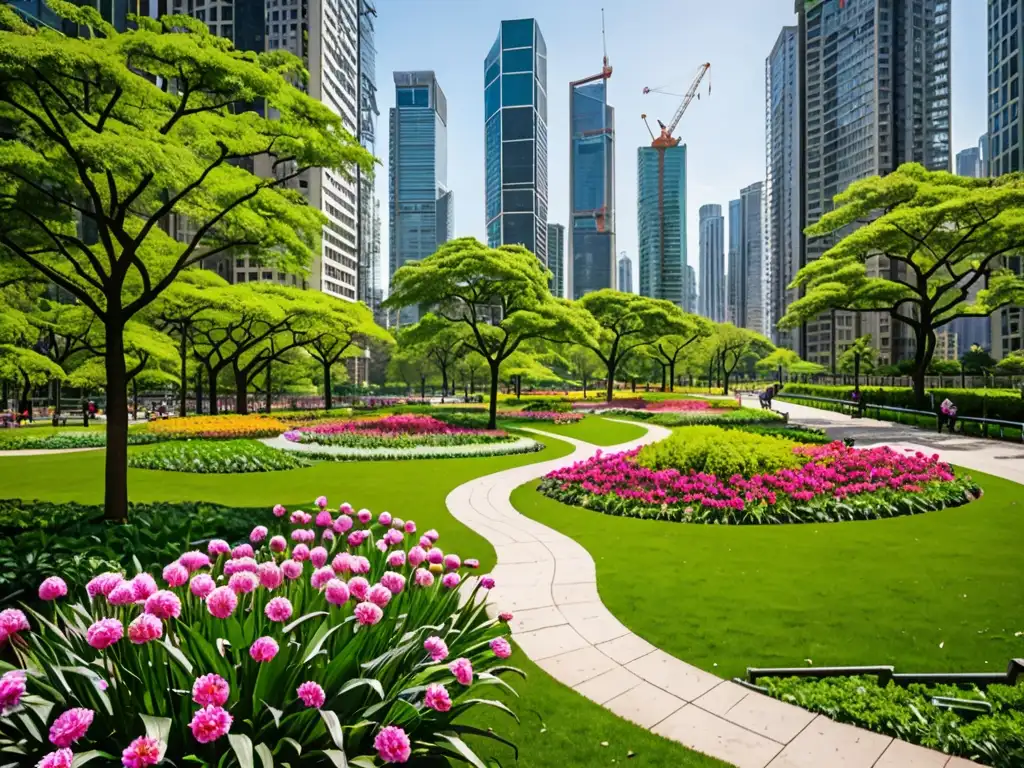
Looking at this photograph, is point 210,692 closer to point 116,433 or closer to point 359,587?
point 359,587

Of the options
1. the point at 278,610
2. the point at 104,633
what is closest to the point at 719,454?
the point at 278,610

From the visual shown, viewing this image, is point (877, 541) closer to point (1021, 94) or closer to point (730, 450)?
point (730, 450)

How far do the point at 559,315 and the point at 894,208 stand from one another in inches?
728

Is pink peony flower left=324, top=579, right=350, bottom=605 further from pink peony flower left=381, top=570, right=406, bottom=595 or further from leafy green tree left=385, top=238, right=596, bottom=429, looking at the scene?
leafy green tree left=385, top=238, right=596, bottom=429

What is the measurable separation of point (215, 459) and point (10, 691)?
52.4ft

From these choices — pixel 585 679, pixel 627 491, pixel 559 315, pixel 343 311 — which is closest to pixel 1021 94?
pixel 559 315

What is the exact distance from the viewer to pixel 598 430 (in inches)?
1081

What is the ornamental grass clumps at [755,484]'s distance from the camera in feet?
35.0

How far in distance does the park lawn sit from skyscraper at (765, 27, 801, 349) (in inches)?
6199

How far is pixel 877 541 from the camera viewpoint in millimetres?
9016

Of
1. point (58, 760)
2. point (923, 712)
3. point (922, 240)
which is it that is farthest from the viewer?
point (922, 240)

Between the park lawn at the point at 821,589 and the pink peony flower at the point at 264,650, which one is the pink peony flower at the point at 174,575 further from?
the park lawn at the point at 821,589

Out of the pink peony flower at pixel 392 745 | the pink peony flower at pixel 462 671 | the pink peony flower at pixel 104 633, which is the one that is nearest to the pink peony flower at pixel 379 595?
the pink peony flower at pixel 462 671

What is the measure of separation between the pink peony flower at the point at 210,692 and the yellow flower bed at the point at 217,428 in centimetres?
2423
